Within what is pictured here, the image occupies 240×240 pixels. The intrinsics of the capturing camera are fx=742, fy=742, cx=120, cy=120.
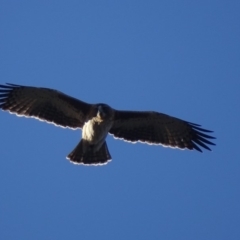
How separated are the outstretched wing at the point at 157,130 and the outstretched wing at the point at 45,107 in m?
0.70

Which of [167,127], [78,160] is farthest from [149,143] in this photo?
[78,160]

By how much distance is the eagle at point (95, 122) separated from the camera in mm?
13243

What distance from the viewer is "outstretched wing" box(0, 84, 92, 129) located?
13359 millimetres

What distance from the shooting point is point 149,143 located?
13.9 meters

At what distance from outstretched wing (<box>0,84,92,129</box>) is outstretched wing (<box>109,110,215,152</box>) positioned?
2.29 feet

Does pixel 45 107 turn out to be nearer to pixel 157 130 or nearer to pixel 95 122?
pixel 95 122

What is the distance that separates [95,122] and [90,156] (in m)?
0.93

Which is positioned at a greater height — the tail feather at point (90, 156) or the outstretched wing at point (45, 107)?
the outstretched wing at point (45, 107)

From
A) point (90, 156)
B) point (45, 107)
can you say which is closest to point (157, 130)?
point (90, 156)

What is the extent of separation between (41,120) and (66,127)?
0.47 meters

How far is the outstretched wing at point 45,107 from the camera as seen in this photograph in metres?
13.4

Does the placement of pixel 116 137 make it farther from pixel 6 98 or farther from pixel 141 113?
pixel 6 98

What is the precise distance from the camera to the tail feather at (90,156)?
13.7m

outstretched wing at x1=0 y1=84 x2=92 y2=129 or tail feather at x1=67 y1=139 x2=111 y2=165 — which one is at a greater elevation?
outstretched wing at x1=0 y1=84 x2=92 y2=129
